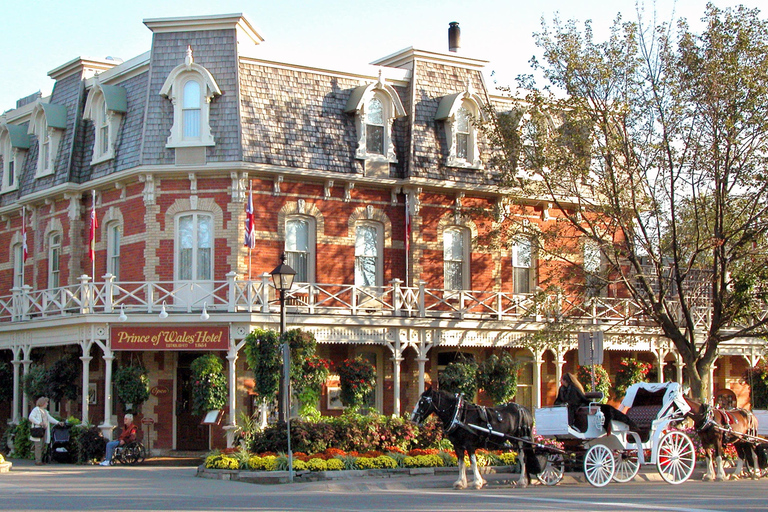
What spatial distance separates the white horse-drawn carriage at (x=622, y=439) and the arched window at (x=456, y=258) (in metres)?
11.2

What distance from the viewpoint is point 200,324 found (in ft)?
81.7

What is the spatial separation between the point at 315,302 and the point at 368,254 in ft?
7.57

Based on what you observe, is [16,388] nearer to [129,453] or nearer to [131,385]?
[131,385]

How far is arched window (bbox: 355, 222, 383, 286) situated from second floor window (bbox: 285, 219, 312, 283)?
1.44 meters

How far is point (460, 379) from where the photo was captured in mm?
26297

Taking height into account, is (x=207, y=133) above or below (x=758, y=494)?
above

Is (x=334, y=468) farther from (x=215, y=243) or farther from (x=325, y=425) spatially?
(x=215, y=243)

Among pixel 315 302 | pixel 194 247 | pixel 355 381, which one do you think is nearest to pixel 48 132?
pixel 194 247

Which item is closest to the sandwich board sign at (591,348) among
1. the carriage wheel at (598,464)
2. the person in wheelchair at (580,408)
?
the person in wheelchair at (580,408)

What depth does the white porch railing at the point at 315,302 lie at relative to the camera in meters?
25.2

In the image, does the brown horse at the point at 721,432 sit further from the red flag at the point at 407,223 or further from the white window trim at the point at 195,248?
the white window trim at the point at 195,248

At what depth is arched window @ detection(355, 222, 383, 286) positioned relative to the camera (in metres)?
28.3

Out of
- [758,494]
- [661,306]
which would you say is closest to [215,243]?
[661,306]

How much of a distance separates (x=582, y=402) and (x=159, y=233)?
13.0m
